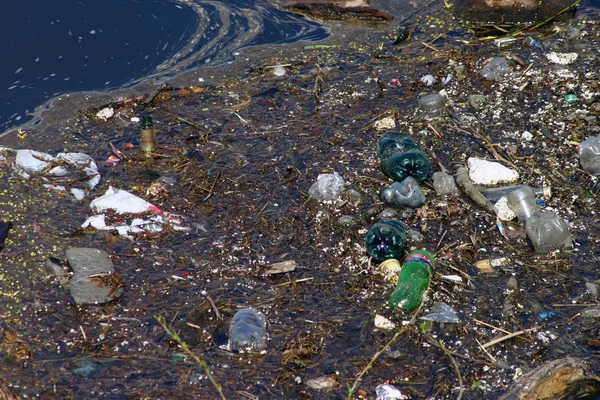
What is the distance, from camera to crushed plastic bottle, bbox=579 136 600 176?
3.58m

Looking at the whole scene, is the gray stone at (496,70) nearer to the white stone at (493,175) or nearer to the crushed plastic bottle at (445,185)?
the white stone at (493,175)

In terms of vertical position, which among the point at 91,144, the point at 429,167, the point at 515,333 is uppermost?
the point at 91,144

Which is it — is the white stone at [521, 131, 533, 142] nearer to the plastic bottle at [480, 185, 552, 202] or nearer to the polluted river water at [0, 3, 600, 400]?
the polluted river water at [0, 3, 600, 400]

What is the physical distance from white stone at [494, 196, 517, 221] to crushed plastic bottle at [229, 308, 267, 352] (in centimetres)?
139

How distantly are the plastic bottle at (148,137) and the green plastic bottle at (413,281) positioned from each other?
1.77 m

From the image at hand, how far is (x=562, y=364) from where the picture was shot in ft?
8.05

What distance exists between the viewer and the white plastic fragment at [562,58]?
4.40 m

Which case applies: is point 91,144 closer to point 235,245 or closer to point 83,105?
point 83,105

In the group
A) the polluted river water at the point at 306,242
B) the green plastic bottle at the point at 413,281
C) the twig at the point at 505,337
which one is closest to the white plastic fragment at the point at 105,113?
the polluted river water at the point at 306,242

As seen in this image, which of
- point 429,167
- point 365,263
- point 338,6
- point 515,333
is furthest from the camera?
point 338,6

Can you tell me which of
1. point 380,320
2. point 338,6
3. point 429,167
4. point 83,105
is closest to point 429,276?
point 380,320

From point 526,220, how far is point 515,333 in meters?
0.74

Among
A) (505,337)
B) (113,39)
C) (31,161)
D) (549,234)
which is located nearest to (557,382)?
(505,337)

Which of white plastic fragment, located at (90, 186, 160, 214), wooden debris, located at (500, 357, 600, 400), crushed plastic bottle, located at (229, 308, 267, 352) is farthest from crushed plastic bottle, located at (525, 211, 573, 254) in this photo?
white plastic fragment, located at (90, 186, 160, 214)
